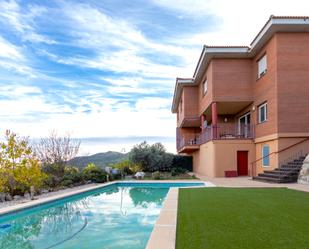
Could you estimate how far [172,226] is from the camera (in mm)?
5812

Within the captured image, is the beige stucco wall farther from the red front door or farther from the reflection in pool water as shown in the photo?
the reflection in pool water

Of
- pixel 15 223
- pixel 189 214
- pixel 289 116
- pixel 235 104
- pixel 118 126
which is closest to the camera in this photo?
pixel 189 214

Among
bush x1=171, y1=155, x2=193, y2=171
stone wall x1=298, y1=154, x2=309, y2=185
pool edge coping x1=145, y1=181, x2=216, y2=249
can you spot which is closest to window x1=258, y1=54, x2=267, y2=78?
stone wall x1=298, y1=154, x2=309, y2=185

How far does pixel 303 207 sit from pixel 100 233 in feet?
15.2

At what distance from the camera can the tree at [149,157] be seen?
28.0 meters

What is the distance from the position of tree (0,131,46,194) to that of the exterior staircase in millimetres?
10322

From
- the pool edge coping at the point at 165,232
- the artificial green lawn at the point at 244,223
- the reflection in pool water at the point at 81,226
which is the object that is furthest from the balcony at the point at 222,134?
the pool edge coping at the point at 165,232

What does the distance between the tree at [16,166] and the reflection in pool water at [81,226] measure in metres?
1.84

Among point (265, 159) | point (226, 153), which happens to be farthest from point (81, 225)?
point (226, 153)

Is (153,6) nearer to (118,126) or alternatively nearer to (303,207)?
(303,207)

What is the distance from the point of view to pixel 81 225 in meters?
8.23

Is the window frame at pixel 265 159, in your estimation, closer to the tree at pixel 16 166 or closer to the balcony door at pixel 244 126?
the balcony door at pixel 244 126

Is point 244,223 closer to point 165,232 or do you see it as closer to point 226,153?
point 165,232

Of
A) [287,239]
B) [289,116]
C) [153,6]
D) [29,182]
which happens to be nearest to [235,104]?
[289,116]
